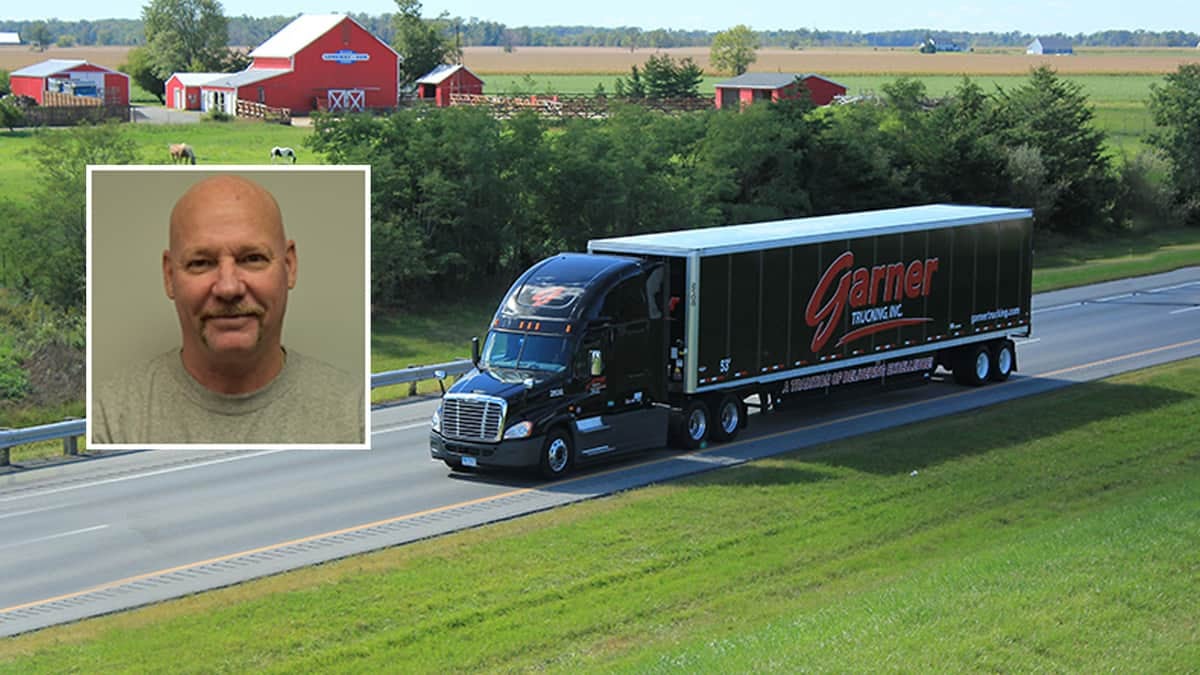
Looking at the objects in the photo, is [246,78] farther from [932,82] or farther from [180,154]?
[932,82]

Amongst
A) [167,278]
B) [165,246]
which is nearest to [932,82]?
[165,246]

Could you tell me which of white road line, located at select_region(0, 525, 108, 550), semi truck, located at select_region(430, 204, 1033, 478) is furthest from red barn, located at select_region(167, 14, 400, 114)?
white road line, located at select_region(0, 525, 108, 550)

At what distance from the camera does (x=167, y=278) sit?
33.1 ft

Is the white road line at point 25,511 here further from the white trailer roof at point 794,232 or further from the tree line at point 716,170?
the tree line at point 716,170

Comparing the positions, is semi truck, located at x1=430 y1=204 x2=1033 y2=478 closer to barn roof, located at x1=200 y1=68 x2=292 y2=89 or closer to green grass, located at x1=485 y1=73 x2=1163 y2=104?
barn roof, located at x1=200 y1=68 x2=292 y2=89

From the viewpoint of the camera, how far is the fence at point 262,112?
3669 inches

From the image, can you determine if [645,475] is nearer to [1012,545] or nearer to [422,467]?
[422,467]

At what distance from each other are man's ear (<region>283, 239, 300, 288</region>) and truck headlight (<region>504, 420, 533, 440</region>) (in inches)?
577

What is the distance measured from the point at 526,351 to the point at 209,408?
51.1 ft

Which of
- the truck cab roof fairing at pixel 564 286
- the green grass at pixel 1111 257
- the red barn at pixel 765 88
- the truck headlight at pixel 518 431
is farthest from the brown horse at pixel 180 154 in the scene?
the red barn at pixel 765 88

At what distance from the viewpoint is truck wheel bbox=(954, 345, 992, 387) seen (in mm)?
34000

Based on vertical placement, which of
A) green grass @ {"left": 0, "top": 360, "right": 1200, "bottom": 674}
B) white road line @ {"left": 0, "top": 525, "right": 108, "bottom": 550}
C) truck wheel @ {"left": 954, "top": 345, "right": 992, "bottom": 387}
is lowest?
white road line @ {"left": 0, "top": 525, "right": 108, "bottom": 550}

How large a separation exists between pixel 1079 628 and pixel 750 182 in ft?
134

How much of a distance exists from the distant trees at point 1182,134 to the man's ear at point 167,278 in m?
70.4
